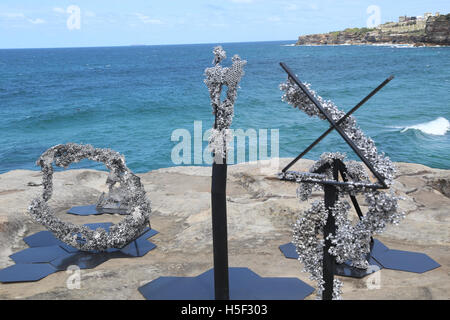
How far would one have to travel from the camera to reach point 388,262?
926 centimetres

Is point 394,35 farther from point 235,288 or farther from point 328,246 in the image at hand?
point 328,246

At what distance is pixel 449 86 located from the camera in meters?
52.5

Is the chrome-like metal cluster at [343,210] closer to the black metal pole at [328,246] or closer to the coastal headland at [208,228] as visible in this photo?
the black metal pole at [328,246]

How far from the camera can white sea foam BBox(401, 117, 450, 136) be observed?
32.9m

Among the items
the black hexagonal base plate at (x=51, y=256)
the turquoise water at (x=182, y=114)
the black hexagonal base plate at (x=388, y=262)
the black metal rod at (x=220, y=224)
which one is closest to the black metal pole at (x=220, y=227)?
the black metal rod at (x=220, y=224)

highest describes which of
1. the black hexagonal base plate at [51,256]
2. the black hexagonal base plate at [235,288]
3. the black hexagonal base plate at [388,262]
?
the black hexagonal base plate at [235,288]

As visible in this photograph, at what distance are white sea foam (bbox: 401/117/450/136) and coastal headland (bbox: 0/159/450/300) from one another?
16.3 meters

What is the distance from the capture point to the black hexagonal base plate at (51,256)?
9195 millimetres

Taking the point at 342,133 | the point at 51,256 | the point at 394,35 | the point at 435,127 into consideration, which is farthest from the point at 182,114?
the point at 394,35

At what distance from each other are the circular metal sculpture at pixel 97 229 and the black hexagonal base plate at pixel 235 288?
236 cm

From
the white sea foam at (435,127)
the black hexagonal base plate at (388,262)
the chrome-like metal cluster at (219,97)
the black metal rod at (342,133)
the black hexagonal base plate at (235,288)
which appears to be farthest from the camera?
the white sea foam at (435,127)

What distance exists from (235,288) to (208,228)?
3594 millimetres

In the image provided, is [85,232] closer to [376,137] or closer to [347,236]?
[347,236]

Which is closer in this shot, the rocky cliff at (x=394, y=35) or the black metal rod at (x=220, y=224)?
the black metal rod at (x=220, y=224)
